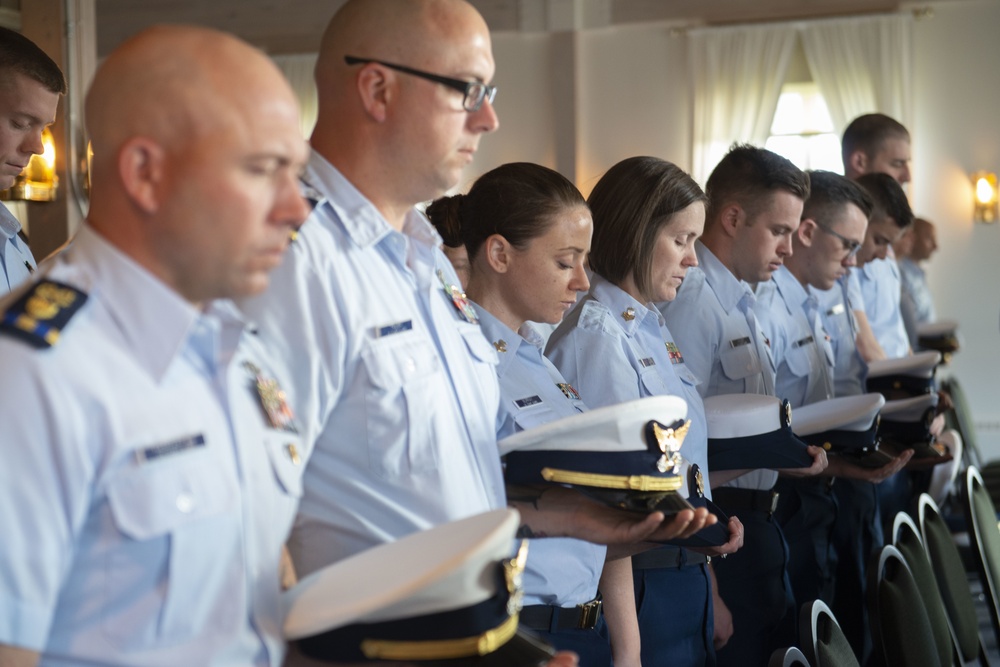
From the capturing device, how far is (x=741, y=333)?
307 centimetres

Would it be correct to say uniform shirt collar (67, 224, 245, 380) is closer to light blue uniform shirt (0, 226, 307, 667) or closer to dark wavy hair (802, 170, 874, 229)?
light blue uniform shirt (0, 226, 307, 667)

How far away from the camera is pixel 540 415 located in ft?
6.73

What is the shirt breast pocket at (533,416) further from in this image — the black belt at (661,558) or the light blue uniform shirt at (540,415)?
the black belt at (661,558)

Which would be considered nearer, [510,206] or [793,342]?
[510,206]

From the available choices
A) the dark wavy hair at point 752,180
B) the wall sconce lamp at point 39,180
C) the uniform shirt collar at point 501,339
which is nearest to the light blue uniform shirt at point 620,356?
the uniform shirt collar at point 501,339

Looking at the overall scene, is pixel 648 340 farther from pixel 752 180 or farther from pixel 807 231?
pixel 807 231

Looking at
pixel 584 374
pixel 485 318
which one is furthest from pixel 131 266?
pixel 584 374

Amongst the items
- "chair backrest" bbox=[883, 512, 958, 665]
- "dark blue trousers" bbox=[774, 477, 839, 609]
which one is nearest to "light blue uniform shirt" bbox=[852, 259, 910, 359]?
"dark blue trousers" bbox=[774, 477, 839, 609]

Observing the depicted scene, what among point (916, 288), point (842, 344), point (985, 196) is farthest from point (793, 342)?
point (985, 196)

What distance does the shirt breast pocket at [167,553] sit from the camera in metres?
1.02

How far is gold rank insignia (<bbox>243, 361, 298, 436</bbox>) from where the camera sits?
122 centimetres

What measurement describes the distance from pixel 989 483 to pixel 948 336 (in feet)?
3.12

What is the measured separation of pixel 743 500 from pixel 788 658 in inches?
45.5

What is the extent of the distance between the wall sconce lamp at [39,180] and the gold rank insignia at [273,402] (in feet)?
11.8
